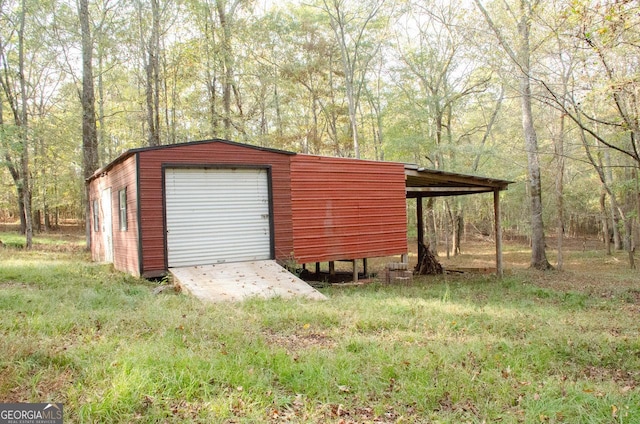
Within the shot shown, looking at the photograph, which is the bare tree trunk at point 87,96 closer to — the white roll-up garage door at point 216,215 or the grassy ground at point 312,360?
the white roll-up garage door at point 216,215

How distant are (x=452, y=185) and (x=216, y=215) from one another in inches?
299

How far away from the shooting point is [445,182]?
499 inches

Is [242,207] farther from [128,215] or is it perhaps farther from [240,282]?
[128,215]

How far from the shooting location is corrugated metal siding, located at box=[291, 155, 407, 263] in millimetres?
10281

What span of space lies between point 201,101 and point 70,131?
6229 millimetres

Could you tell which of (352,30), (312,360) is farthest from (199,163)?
(352,30)

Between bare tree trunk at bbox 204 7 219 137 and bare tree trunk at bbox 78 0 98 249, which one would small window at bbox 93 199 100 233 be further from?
bare tree trunk at bbox 204 7 219 137

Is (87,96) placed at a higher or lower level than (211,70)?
lower

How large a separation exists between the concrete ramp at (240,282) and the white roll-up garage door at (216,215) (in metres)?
0.36

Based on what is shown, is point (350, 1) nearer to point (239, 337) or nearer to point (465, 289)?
point (465, 289)

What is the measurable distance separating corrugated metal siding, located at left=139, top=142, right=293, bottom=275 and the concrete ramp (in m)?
0.57

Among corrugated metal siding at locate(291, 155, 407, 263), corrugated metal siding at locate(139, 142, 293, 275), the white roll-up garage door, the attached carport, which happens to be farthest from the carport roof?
the white roll-up garage door

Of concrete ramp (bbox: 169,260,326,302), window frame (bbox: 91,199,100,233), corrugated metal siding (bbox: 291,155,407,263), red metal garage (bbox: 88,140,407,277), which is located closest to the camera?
concrete ramp (bbox: 169,260,326,302)

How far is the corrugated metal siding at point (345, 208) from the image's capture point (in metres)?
10.3
